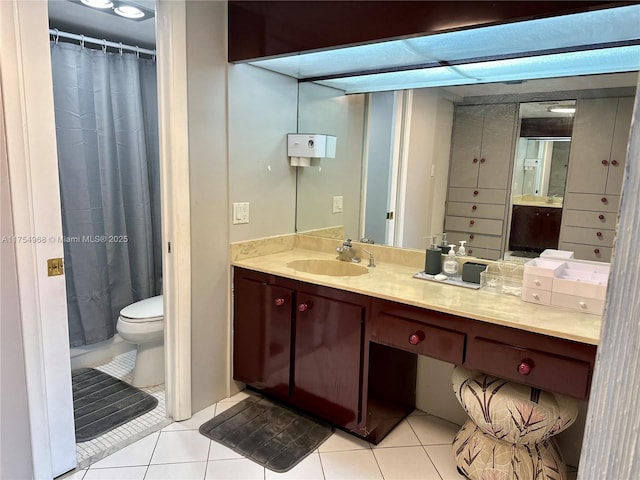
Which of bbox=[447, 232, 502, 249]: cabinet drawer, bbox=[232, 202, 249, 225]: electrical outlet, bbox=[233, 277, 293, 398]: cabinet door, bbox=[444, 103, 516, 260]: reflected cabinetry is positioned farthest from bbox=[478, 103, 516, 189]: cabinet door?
bbox=[232, 202, 249, 225]: electrical outlet

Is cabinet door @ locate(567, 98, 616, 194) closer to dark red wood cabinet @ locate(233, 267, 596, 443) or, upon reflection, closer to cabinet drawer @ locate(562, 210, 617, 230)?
cabinet drawer @ locate(562, 210, 617, 230)

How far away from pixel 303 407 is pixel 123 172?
6.57ft

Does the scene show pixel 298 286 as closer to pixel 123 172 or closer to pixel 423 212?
pixel 423 212

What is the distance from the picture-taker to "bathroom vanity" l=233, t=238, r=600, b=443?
5.01 feet

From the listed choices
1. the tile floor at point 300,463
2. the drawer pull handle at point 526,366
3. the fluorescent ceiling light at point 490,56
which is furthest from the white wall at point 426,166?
the tile floor at point 300,463

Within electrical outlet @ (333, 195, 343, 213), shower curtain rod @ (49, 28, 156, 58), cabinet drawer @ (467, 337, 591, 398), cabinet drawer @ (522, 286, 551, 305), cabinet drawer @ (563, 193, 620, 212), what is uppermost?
shower curtain rod @ (49, 28, 156, 58)

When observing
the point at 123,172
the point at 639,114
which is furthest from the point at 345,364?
the point at 123,172

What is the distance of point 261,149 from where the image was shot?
2490mm

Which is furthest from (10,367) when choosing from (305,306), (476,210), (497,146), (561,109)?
(561,109)

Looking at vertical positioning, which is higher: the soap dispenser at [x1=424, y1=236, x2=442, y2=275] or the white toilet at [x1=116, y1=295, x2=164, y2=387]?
the soap dispenser at [x1=424, y1=236, x2=442, y2=275]

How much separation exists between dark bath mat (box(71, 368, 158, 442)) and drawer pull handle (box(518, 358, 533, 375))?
6.41 feet

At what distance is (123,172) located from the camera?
2.96 metres

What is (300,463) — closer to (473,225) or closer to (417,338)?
(417,338)

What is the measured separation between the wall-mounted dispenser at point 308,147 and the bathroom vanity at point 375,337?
58 cm
